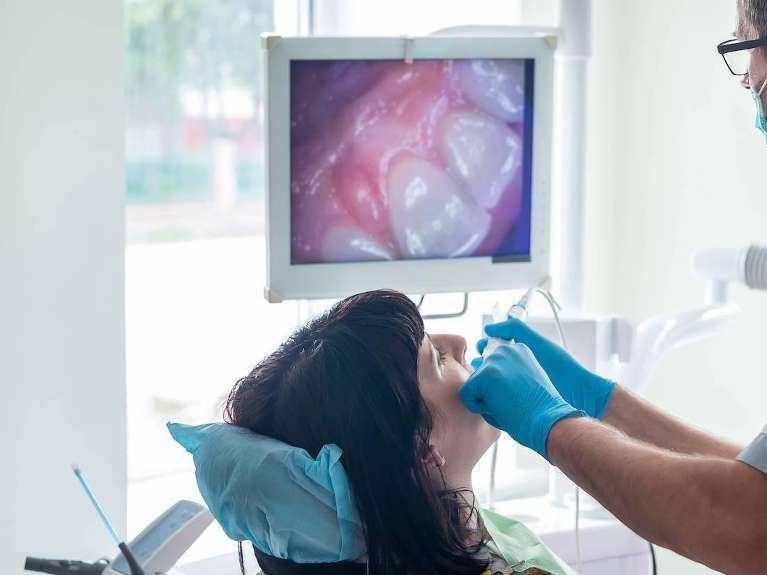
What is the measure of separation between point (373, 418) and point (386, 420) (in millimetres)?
19

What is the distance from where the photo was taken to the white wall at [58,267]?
172 cm

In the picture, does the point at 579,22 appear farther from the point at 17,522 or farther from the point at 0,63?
the point at 17,522

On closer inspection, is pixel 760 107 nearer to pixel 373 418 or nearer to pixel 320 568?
pixel 373 418

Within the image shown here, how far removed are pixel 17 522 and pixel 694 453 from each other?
3.86ft

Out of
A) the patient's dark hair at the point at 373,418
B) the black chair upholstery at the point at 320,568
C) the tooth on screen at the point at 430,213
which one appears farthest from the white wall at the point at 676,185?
the black chair upholstery at the point at 320,568

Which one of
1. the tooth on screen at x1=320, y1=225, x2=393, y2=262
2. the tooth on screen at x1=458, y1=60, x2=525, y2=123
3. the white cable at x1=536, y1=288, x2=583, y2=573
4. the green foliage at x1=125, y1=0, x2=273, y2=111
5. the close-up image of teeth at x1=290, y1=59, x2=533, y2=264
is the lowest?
the white cable at x1=536, y1=288, x2=583, y2=573

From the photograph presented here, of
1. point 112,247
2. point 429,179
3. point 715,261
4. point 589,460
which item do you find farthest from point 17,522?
point 715,261

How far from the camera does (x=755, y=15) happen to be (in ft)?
4.16

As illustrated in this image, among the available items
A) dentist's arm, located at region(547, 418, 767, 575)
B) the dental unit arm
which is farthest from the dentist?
the dental unit arm

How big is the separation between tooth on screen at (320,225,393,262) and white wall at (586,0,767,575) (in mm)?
1033

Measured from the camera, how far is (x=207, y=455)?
131cm

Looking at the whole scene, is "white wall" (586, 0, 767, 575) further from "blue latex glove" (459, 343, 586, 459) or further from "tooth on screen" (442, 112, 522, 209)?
"blue latex glove" (459, 343, 586, 459)

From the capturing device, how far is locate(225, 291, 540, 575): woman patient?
49.9 inches

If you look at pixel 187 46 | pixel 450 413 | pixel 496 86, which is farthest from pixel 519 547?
pixel 187 46
